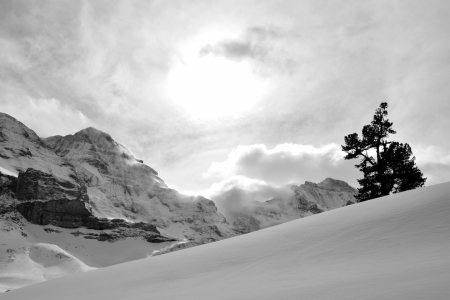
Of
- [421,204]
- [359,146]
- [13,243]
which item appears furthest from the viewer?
[13,243]

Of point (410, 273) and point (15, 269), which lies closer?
point (410, 273)

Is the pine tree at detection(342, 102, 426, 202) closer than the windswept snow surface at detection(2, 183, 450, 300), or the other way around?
the windswept snow surface at detection(2, 183, 450, 300)

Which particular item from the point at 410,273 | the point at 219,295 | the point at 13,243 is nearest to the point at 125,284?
the point at 219,295

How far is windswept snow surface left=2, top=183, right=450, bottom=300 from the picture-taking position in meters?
6.08

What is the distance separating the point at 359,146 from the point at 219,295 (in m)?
20.4

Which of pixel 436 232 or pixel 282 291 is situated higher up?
pixel 436 232

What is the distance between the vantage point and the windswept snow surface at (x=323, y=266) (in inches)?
239

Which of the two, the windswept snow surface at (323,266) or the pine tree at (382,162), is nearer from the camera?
the windswept snow surface at (323,266)

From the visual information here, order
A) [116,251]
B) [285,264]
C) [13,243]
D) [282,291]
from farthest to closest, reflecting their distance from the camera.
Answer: [116,251]
[13,243]
[285,264]
[282,291]

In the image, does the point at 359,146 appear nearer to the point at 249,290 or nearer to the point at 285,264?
the point at 285,264

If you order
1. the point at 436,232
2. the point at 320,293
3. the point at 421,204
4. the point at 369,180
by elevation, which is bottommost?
the point at 320,293

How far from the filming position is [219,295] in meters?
7.70

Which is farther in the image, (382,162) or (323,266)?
(382,162)

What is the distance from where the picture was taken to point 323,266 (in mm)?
8523
